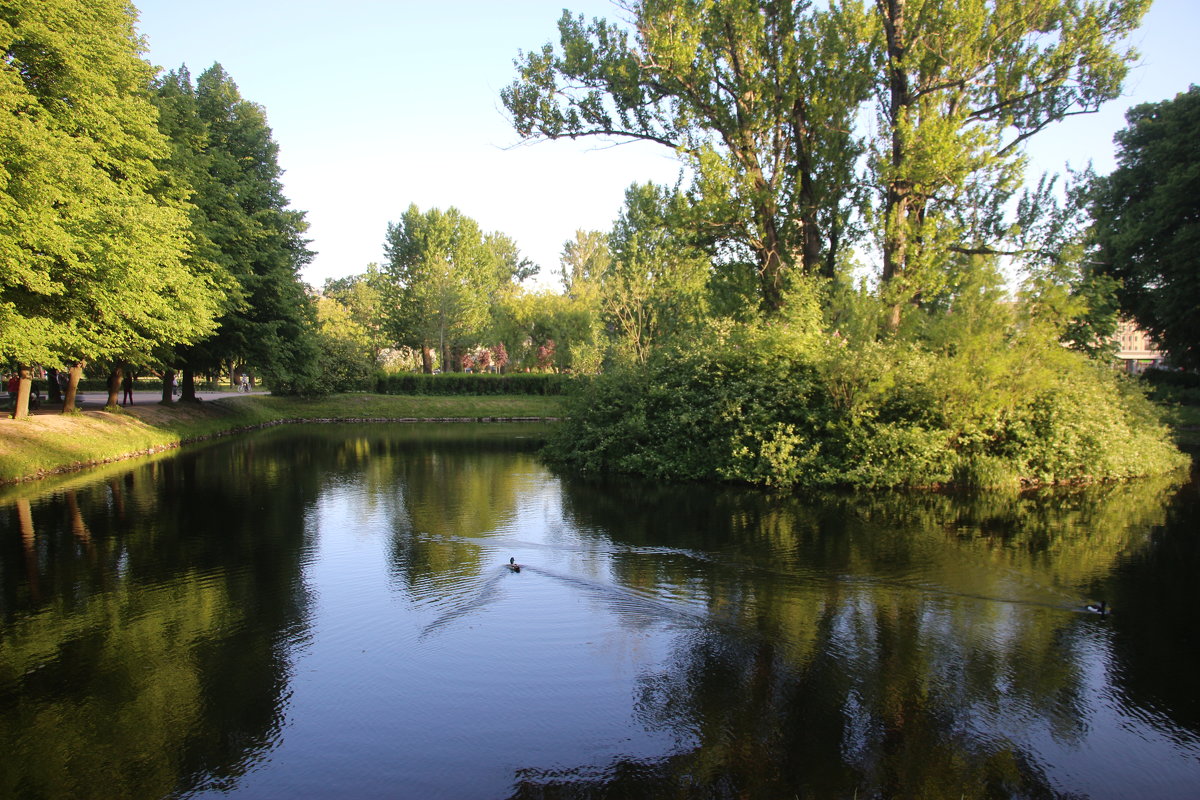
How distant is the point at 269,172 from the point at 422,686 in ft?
117

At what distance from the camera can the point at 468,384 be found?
171ft

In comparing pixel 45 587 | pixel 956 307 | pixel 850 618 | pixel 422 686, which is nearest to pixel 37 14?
pixel 45 587

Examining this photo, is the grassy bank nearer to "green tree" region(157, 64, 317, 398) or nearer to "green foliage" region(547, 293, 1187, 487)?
"green tree" region(157, 64, 317, 398)

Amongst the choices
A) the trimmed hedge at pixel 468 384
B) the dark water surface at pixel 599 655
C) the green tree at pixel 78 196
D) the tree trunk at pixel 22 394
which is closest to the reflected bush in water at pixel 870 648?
the dark water surface at pixel 599 655

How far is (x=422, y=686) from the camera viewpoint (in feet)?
23.3

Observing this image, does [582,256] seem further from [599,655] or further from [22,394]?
[599,655]

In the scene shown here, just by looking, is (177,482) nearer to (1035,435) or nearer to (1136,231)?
(1035,435)

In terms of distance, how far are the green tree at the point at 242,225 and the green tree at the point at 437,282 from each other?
731 inches

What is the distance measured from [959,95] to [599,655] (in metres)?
19.5

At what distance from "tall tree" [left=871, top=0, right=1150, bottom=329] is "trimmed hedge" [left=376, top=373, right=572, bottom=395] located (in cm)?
3251

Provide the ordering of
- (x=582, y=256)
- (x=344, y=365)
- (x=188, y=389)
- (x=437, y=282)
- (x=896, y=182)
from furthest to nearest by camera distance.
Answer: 1. (x=582, y=256)
2. (x=437, y=282)
3. (x=344, y=365)
4. (x=188, y=389)
5. (x=896, y=182)

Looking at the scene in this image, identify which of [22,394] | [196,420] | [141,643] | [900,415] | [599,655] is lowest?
[141,643]

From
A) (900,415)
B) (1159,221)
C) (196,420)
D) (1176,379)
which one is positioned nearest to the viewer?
(900,415)

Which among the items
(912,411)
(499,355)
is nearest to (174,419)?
(912,411)
